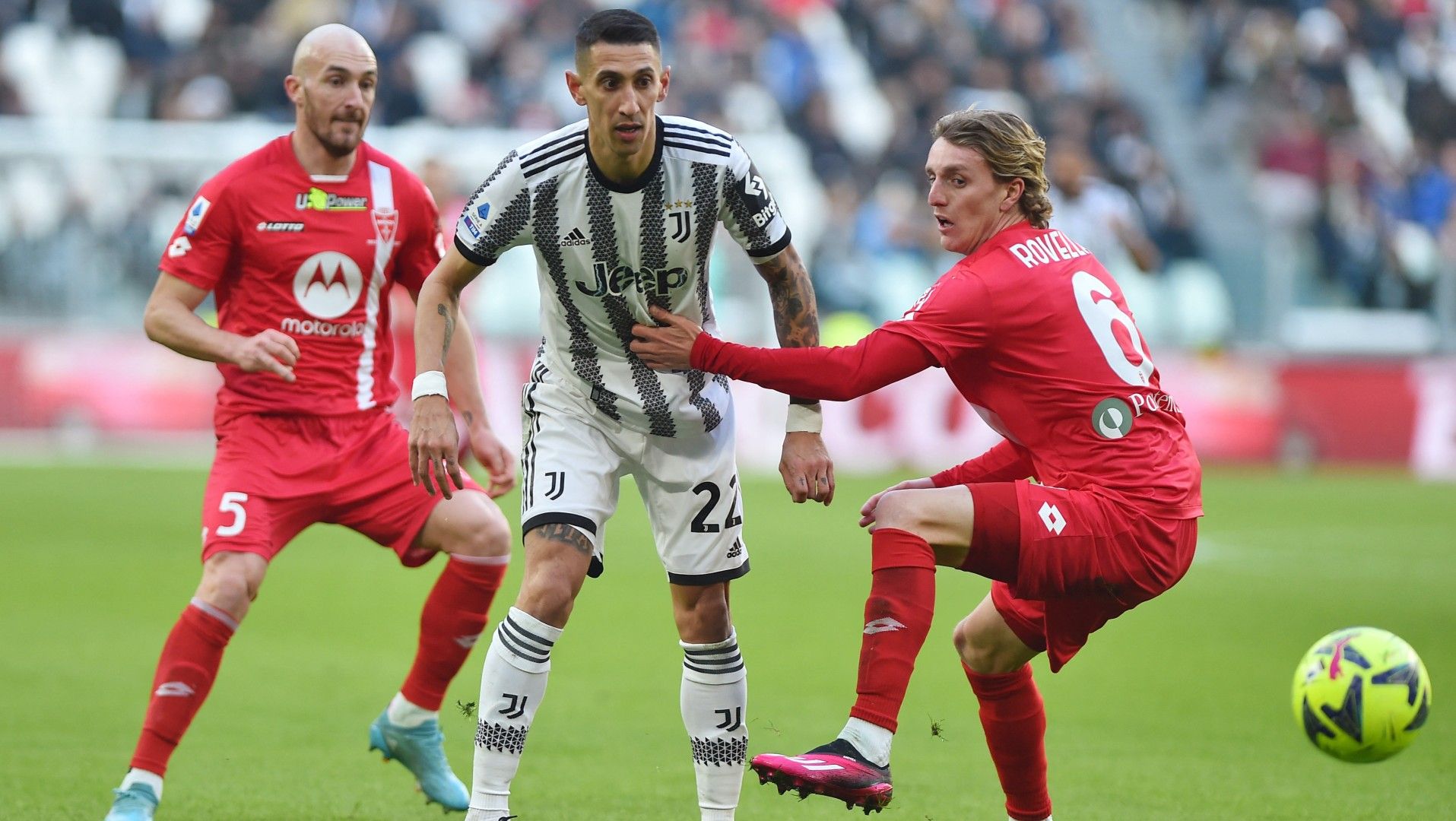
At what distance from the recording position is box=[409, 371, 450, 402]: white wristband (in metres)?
5.27

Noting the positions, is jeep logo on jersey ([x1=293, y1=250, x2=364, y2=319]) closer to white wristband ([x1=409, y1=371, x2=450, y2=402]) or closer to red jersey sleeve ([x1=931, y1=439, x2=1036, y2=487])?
white wristband ([x1=409, y1=371, x2=450, y2=402])

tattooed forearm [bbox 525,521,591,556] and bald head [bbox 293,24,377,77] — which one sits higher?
bald head [bbox 293,24,377,77]

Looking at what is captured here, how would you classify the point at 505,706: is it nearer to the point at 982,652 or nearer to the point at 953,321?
the point at 982,652

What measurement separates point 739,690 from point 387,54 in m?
17.1

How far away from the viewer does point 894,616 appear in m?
4.66

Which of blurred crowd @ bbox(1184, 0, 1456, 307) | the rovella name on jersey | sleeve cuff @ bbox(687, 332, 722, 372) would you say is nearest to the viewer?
the rovella name on jersey

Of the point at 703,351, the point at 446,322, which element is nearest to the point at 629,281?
the point at 703,351

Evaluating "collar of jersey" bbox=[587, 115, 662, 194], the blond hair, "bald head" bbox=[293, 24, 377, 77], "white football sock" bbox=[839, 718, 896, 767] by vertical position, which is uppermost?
"bald head" bbox=[293, 24, 377, 77]

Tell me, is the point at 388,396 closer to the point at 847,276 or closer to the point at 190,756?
the point at 190,756

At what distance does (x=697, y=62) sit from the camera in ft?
73.0

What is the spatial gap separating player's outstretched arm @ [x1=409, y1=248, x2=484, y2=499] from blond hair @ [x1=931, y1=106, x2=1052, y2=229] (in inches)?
60.7

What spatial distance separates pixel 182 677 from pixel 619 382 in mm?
1693

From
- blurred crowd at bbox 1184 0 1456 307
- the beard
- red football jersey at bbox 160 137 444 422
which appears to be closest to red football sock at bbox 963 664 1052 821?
red football jersey at bbox 160 137 444 422

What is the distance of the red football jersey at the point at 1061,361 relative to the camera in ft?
16.0
